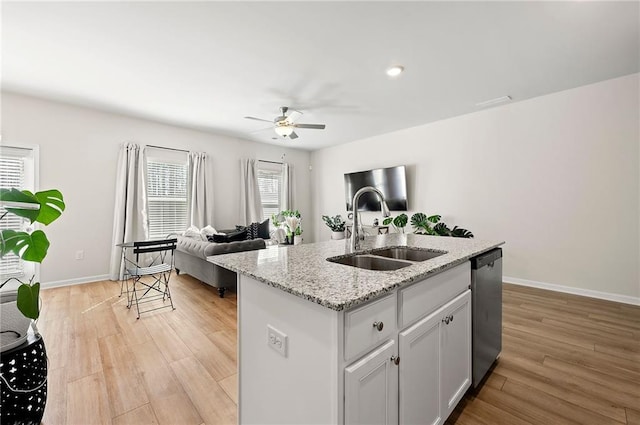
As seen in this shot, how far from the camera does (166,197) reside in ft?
16.6

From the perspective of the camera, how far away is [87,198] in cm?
425

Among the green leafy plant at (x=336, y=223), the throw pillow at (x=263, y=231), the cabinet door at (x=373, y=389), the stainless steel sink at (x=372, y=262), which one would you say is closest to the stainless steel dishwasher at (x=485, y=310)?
the stainless steel sink at (x=372, y=262)

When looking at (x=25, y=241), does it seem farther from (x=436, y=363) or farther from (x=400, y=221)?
(x=400, y=221)

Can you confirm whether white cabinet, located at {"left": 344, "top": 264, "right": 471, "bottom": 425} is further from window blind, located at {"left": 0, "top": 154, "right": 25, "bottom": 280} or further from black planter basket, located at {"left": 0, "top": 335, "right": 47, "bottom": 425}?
window blind, located at {"left": 0, "top": 154, "right": 25, "bottom": 280}

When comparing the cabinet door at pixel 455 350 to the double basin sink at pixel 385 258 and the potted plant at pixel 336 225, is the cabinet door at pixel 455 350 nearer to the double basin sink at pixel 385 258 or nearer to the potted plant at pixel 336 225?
the double basin sink at pixel 385 258

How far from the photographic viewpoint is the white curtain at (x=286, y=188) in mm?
6898

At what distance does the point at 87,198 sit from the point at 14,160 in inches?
35.7

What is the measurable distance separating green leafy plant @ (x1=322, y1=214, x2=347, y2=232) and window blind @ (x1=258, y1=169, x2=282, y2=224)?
130 cm

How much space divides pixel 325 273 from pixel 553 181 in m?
4.05

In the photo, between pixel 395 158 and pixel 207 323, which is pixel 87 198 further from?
pixel 395 158

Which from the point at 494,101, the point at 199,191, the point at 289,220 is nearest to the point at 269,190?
the point at 289,220

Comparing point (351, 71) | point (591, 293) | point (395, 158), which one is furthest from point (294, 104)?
point (591, 293)

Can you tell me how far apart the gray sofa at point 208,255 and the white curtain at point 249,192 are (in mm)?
1895

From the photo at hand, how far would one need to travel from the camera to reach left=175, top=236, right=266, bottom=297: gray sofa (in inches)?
138
